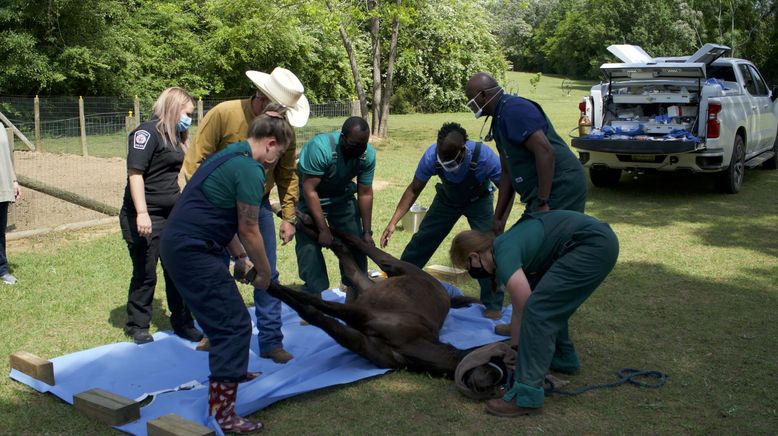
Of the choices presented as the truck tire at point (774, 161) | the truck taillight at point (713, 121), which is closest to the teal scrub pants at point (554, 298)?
the truck taillight at point (713, 121)

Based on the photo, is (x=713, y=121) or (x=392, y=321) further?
(x=713, y=121)

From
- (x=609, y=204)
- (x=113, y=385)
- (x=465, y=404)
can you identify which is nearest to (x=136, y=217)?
(x=113, y=385)

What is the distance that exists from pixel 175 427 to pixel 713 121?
9307 millimetres

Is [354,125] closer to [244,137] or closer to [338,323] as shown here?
[244,137]

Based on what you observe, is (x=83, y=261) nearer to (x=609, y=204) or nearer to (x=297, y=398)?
(x=297, y=398)

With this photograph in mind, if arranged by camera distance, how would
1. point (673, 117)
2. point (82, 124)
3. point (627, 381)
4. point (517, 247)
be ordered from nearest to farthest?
point (517, 247) → point (627, 381) → point (673, 117) → point (82, 124)

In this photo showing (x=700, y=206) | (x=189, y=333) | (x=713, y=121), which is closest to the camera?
(x=189, y=333)

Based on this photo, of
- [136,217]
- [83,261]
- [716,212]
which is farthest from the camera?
[716,212]

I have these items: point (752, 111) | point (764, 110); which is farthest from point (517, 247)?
point (764, 110)

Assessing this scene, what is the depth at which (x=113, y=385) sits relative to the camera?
184 inches

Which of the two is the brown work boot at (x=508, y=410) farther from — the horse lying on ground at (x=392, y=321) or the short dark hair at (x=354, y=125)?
the short dark hair at (x=354, y=125)

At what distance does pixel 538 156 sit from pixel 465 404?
168 centimetres

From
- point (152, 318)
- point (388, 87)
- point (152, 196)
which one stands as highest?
point (388, 87)

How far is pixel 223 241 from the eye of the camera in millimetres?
3963
